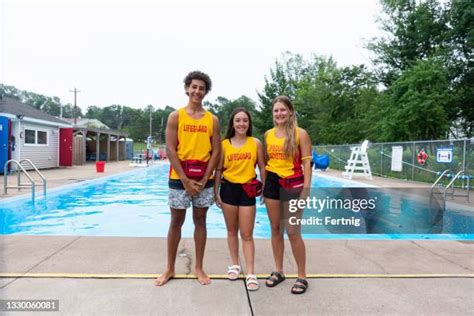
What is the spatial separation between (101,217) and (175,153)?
5.33 metres

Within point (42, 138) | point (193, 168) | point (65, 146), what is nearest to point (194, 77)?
point (193, 168)

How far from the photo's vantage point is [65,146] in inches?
744

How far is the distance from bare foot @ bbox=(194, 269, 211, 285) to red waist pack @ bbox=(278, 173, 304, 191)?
3.55 ft

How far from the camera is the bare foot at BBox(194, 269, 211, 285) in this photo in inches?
120

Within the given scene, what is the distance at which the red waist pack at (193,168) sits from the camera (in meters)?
3.02

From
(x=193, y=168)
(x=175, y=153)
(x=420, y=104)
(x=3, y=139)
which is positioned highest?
(x=420, y=104)

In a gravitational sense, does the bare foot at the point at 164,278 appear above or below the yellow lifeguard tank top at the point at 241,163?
below

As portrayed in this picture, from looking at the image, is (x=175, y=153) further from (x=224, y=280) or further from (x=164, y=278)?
(x=224, y=280)

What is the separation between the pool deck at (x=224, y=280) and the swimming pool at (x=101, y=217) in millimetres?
1503

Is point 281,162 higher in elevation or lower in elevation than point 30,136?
lower

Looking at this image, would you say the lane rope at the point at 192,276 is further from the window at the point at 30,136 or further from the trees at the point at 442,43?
the trees at the point at 442,43

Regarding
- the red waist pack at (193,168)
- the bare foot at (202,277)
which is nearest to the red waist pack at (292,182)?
the red waist pack at (193,168)

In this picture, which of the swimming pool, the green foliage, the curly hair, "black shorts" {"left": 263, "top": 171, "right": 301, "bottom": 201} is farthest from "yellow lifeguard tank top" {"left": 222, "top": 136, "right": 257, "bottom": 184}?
the green foliage

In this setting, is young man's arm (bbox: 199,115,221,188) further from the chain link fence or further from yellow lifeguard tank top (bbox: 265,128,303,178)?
the chain link fence
